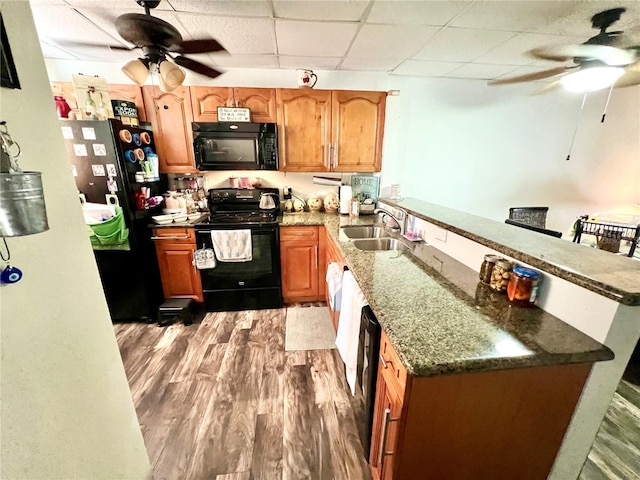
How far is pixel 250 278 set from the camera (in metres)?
2.73

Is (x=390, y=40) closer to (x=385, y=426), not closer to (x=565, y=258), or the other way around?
(x=565, y=258)

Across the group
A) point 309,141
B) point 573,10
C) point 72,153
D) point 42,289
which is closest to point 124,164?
point 72,153

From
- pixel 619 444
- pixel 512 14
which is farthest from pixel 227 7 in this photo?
pixel 619 444

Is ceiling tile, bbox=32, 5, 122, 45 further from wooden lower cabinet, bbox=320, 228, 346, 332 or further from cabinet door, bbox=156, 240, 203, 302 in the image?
wooden lower cabinet, bbox=320, 228, 346, 332

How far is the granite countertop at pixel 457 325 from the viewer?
83 cm

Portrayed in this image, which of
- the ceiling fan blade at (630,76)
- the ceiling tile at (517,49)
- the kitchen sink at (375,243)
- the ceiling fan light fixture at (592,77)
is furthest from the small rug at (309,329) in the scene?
the ceiling fan blade at (630,76)

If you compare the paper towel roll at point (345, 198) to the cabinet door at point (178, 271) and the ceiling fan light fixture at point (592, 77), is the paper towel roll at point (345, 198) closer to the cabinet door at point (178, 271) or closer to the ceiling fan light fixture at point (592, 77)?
the cabinet door at point (178, 271)

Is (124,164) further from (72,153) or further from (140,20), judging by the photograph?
(140,20)

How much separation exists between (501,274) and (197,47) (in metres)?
2.19

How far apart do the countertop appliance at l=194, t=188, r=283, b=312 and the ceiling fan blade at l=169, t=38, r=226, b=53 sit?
140cm

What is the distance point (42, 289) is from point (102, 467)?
0.73 m

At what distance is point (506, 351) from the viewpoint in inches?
33.9

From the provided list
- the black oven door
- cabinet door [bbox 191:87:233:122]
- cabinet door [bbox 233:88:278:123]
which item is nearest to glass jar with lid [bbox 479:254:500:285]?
the black oven door

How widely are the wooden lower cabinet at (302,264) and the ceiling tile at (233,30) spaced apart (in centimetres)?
159
